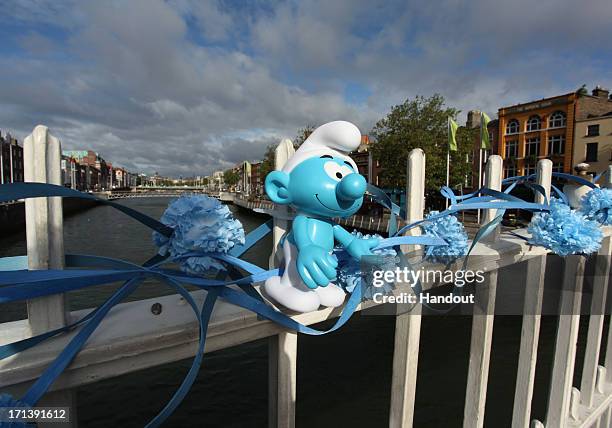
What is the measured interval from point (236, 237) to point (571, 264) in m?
2.96

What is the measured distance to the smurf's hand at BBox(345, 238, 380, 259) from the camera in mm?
1312

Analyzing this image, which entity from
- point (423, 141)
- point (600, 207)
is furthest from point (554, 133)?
point (600, 207)

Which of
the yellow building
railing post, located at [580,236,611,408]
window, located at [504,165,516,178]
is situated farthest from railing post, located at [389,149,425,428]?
window, located at [504,165,516,178]

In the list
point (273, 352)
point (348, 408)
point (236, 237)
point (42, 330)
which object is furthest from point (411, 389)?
point (348, 408)

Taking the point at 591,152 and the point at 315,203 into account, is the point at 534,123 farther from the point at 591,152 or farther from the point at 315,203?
the point at 315,203

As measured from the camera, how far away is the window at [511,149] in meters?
27.5

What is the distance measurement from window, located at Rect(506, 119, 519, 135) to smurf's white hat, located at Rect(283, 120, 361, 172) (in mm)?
31742

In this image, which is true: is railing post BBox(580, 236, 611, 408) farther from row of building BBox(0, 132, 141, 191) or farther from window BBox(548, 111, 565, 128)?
row of building BBox(0, 132, 141, 191)

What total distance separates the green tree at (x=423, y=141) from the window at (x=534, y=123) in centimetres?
1224

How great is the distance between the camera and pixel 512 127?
91.1ft

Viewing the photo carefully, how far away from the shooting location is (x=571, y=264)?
2.80 metres

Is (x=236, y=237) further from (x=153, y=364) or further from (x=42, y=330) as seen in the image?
(x=42, y=330)

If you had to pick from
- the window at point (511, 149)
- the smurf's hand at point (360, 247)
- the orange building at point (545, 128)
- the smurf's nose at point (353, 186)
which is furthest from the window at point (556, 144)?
the smurf's nose at point (353, 186)

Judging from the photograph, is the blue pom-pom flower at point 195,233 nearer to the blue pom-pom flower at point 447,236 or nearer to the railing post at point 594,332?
the blue pom-pom flower at point 447,236
